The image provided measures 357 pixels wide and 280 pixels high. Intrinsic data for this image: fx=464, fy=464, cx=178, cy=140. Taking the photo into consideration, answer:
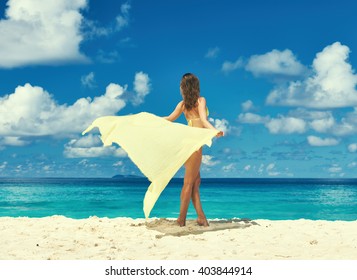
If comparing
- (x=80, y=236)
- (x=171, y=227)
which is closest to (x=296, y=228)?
(x=171, y=227)

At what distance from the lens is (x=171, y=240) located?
21.4ft

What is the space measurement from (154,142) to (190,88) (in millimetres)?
1091

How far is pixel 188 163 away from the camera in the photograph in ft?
24.2

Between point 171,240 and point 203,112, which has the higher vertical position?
point 203,112

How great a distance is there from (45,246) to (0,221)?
296 centimetres

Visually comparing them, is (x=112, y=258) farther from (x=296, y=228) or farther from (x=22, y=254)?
(x=296, y=228)

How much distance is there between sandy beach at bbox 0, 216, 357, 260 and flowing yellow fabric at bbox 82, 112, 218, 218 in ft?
2.20

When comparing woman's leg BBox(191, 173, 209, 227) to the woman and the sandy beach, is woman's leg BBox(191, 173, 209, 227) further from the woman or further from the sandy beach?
the sandy beach

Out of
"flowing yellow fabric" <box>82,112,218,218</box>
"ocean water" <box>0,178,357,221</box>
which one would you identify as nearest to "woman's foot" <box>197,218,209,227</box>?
"flowing yellow fabric" <box>82,112,218,218</box>

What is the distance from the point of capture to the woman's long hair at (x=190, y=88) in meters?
7.36

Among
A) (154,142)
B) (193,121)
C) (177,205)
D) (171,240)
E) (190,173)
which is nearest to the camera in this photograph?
(171,240)

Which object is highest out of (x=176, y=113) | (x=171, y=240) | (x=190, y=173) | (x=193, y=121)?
(x=176, y=113)

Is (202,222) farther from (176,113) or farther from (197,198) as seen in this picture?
(176,113)

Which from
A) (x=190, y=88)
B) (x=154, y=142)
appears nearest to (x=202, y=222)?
(x=154, y=142)
